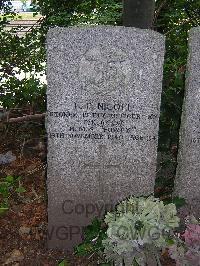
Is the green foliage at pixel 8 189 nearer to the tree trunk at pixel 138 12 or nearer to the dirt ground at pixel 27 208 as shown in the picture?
the dirt ground at pixel 27 208

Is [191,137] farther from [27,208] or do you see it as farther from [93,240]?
[27,208]

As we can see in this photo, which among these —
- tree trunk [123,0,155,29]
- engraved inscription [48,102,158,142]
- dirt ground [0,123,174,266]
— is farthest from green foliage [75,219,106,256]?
tree trunk [123,0,155,29]

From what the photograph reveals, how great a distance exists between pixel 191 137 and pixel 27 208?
71.3 inches

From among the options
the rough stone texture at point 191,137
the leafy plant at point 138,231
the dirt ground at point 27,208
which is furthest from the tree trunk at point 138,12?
the leafy plant at point 138,231

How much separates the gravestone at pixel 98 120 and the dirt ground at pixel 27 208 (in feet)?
0.63

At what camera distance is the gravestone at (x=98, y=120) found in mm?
2920

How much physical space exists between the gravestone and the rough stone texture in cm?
25

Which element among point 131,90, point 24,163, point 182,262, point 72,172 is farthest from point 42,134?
point 182,262

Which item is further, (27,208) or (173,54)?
(173,54)

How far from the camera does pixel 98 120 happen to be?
3135mm

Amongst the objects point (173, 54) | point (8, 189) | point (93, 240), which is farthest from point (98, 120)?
point (173, 54)

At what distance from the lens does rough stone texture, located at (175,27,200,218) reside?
3041 millimetres

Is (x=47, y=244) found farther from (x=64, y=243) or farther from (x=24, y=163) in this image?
(x=24, y=163)

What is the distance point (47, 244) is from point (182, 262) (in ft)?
4.43
